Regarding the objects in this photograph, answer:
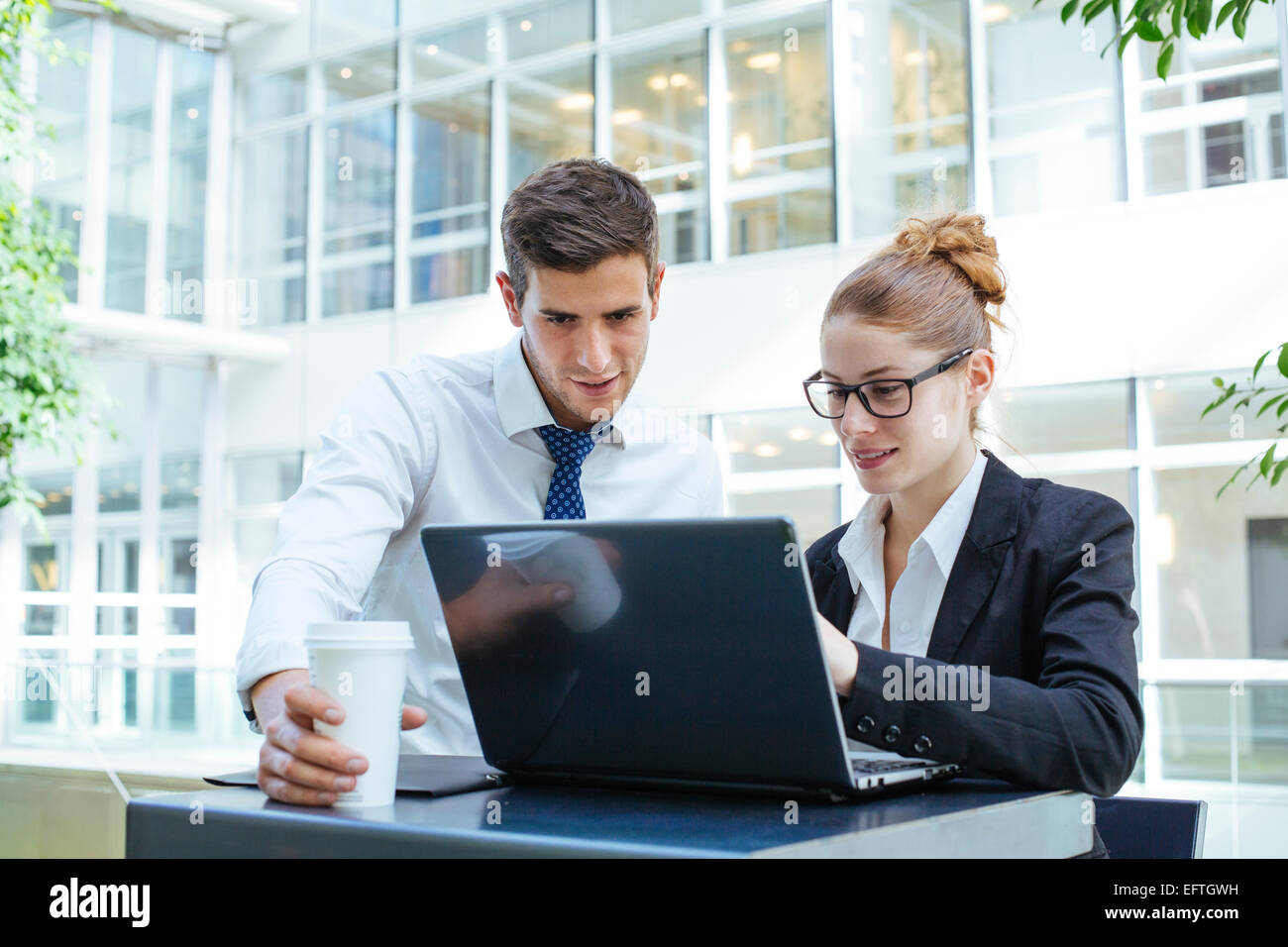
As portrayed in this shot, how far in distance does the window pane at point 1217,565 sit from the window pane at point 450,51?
6.32 meters

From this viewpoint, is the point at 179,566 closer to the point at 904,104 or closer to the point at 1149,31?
the point at 904,104

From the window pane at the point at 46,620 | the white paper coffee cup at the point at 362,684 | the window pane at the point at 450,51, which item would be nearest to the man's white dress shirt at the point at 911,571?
the white paper coffee cup at the point at 362,684

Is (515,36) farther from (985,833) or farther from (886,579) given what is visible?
(985,833)

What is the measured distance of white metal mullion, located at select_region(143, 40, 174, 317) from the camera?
1120cm

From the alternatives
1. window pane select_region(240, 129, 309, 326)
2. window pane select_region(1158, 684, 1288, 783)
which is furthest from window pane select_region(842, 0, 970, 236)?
window pane select_region(240, 129, 309, 326)

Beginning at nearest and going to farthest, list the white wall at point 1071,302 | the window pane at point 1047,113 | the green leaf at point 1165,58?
the green leaf at point 1165,58, the white wall at point 1071,302, the window pane at point 1047,113

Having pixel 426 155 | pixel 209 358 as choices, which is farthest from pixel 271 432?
pixel 426 155

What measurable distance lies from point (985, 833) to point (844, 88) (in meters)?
8.53

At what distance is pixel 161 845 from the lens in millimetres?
1070

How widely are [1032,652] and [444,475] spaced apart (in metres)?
0.93

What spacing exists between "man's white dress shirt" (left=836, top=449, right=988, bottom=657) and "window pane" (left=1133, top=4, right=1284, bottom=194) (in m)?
6.52

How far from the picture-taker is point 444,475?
1997 mm

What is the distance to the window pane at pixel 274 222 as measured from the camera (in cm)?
1159

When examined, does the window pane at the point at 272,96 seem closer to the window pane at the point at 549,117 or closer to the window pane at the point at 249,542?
the window pane at the point at 549,117
